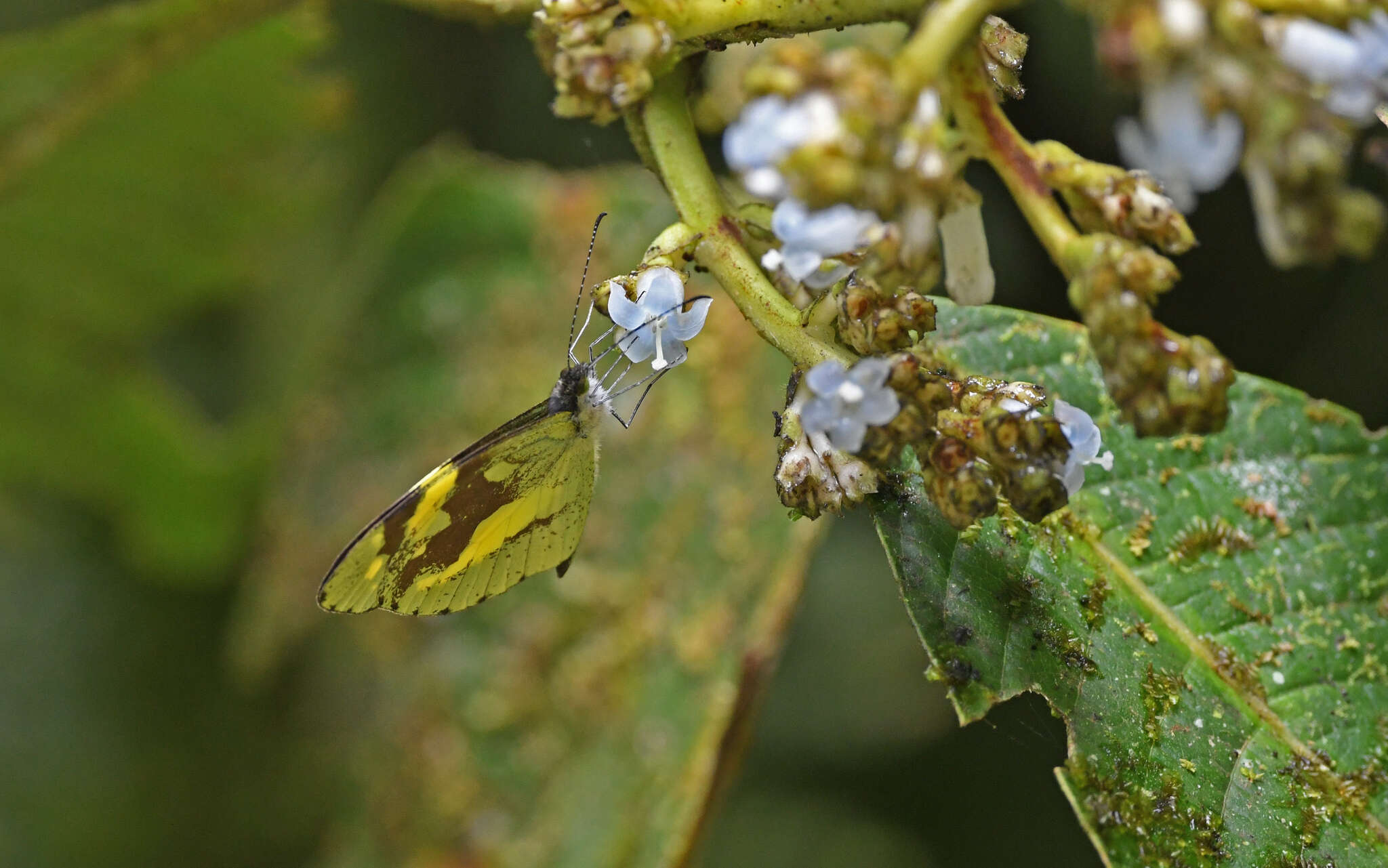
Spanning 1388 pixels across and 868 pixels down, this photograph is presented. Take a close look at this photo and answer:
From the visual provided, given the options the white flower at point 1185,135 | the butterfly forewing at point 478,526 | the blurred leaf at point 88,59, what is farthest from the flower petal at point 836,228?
the blurred leaf at point 88,59

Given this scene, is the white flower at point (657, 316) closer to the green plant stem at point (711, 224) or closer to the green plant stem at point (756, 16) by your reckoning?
the green plant stem at point (711, 224)

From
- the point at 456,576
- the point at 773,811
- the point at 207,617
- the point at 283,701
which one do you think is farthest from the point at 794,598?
the point at 207,617

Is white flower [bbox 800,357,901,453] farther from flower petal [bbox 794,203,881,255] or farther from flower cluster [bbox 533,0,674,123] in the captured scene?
flower cluster [bbox 533,0,674,123]

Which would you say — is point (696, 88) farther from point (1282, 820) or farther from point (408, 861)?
point (408, 861)

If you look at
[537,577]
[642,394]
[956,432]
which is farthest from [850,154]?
[537,577]

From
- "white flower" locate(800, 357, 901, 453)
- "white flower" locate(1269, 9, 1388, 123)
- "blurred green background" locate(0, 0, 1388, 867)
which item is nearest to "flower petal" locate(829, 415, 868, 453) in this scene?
"white flower" locate(800, 357, 901, 453)

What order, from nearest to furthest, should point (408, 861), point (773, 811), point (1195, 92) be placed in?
1. point (1195, 92)
2. point (408, 861)
3. point (773, 811)

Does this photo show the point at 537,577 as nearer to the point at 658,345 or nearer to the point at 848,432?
the point at 658,345
